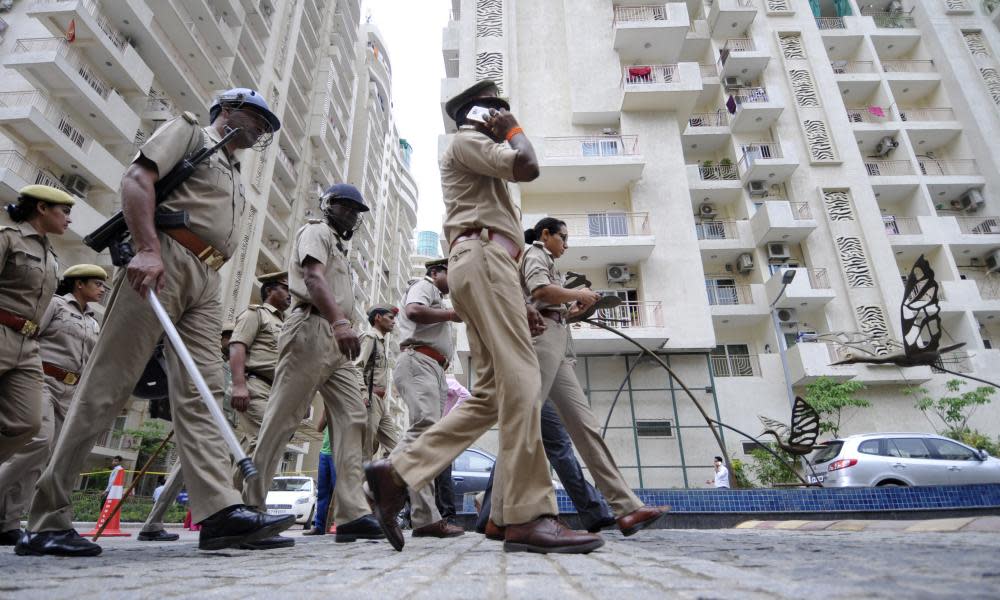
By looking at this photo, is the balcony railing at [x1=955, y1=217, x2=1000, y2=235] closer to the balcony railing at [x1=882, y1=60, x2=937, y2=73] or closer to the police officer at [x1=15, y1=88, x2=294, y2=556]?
the balcony railing at [x1=882, y1=60, x2=937, y2=73]

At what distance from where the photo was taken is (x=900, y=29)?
26219 millimetres

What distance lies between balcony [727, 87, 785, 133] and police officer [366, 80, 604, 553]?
74.6 feet

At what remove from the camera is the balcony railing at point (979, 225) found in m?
22.5

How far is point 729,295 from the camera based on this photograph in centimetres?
2105

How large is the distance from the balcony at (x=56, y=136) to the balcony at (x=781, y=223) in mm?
22454

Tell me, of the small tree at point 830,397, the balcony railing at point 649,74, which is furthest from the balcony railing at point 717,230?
the small tree at point 830,397

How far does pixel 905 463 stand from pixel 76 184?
76.0 ft

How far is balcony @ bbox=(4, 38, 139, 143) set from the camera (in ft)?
52.6

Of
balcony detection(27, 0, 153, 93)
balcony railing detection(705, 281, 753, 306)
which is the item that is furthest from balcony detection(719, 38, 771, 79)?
balcony detection(27, 0, 153, 93)

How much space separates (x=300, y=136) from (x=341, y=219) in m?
31.4

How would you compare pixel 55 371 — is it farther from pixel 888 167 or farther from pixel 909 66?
pixel 909 66

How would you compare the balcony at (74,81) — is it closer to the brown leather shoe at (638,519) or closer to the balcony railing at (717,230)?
the brown leather shoe at (638,519)

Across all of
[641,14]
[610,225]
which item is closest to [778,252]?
[610,225]

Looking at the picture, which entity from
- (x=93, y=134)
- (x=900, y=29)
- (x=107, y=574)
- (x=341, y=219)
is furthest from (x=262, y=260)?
(x=900, y=29)
